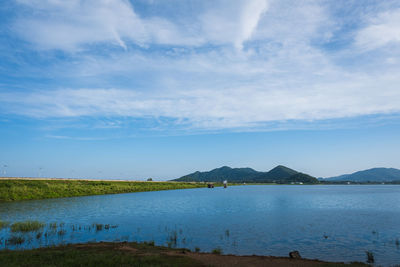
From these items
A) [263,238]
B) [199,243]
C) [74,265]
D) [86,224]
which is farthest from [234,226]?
[74,265]

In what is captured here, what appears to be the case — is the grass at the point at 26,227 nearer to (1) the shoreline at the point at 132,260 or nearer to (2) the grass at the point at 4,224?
(2) the grass at the point at 4,224

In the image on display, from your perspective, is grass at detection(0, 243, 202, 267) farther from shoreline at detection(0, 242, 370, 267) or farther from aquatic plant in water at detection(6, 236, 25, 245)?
aquatic plant in water at detection(6, 236, 25, 245)

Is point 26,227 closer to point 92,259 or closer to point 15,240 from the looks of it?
point 15,240

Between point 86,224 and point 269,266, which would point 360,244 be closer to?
point 269,266

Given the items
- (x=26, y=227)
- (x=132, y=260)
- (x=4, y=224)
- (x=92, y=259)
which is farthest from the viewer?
(x=4, y=224)

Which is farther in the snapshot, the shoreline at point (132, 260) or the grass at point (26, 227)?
the grass at point (26, 227)

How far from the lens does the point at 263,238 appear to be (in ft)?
105

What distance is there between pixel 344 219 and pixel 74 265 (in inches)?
1764

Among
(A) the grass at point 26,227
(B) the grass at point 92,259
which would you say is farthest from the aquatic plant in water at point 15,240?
(B) the grass at point 92,259

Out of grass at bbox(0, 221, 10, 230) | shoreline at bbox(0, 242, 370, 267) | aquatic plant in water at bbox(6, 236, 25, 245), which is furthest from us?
grass at bbox(0, 221, 10, 230)

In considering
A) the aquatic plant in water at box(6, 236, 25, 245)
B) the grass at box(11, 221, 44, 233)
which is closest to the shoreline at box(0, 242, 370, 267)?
the aquatic plant in water at box(6, 236, 25, 245)

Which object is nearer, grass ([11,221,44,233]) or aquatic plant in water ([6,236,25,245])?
aquatic plant in water ([6,236,25,245])

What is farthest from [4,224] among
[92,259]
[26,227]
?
[92,259]

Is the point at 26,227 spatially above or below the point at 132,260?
above
